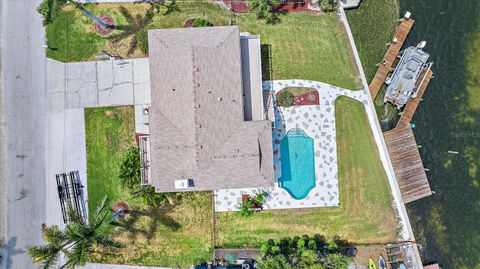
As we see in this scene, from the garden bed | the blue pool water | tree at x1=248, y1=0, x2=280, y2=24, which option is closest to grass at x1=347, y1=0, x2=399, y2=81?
the garden bed

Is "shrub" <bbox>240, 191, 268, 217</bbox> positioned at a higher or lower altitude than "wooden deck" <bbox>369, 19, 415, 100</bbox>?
lower

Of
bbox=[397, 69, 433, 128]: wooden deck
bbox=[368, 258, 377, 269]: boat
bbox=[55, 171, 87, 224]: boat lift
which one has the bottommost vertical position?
bbox=[368, 258, 377, 269]: boat

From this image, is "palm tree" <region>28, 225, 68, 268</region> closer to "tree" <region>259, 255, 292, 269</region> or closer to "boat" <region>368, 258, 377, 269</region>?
"tree" <region>259, 255, 292, 269</region>

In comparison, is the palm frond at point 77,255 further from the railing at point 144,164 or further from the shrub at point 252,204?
the shrub at point 252,204

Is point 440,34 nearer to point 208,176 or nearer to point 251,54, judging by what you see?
point 251,54

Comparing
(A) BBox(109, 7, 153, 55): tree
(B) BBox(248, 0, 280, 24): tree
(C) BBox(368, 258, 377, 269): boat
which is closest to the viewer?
(B) BBox(248, 0, 280, 24): tree

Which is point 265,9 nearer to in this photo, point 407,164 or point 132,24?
point 132,24

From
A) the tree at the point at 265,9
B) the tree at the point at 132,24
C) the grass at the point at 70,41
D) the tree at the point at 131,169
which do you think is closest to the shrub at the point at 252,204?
the tree at the point at 131,169

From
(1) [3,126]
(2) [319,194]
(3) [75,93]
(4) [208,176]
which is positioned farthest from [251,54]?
(1) [3,126]
